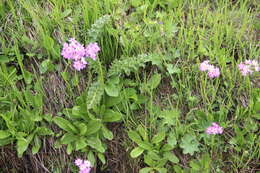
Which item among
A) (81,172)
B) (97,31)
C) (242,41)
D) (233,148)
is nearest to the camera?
(81,172)

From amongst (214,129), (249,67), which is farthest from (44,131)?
(249,67)

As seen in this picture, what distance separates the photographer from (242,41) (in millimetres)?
2482

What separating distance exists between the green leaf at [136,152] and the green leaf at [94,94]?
1.22ft

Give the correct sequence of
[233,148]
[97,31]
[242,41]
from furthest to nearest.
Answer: [242,41]
[97,31]
[233,148]

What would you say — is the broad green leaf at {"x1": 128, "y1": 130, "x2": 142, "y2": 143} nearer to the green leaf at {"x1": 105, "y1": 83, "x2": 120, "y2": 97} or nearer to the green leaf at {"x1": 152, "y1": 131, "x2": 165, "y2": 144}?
the green leaf at {"x1": 152, "y1": 131, "x2": 165, "y2": 144}

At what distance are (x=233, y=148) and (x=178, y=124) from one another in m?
0.37

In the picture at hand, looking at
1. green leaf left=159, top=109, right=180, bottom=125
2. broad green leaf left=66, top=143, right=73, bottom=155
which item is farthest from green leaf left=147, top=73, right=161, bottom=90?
broad green leaf left=66, top=143, right=73, bottom=155

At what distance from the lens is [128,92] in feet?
7.16

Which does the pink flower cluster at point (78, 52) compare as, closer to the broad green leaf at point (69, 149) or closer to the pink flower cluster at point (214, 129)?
the broad green leaf at point (69, 149)

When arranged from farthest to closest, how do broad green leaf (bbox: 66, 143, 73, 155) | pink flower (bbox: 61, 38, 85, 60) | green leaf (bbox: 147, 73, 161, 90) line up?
green leaf (bbox: 147, 73, 161, 90) → broad green leaf (bbox: 66, 143, 73, 155) → pink flower (bbox: 61, 38, 85, 60)

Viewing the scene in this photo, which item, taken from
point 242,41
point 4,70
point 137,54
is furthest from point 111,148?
point 242,41

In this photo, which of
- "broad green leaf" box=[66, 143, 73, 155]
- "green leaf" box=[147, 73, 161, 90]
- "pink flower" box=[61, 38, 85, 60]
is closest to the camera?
"pink flower" box=[61, 38, 85, 60]

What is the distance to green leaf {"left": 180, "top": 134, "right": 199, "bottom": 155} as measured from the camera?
81.1 inches

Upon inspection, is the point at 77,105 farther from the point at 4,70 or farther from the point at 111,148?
the point at 4,70
